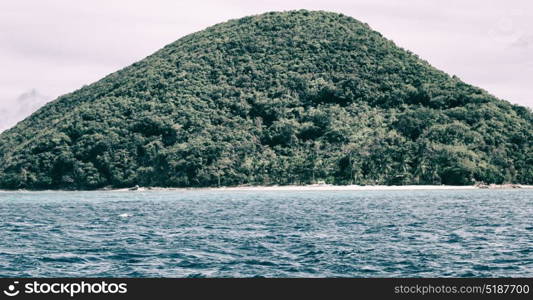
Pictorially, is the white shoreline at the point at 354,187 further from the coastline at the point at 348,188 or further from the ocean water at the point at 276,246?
the ocean water at the point at 276,246

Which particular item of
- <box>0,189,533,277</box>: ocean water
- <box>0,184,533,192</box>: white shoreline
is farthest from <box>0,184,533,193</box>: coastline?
<box>0,189,533,277</box>: ocean water

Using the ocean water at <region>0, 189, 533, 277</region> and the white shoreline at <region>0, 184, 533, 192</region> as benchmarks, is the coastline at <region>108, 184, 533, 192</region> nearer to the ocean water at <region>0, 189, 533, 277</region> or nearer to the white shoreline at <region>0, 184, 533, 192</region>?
the white shoreline at <region>0, 184, 533, 192</region>

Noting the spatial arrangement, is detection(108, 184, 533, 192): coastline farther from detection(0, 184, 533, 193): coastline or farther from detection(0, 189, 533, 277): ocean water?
detection(0, 189, 533, 277): ocean water

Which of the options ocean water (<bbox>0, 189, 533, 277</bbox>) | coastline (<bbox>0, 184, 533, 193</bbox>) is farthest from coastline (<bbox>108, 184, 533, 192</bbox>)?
ocean water (<bbox>0, 189, 533, 277</bbox>)

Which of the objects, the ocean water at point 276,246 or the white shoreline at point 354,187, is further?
the white shoreline at point 354,187

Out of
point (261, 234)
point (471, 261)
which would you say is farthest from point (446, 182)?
point (471, 261)

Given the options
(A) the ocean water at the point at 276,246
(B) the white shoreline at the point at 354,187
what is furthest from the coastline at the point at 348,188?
(A) the ocean water at the point at 276,246

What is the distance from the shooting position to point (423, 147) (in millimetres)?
193625

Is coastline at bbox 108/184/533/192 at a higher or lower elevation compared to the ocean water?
higher

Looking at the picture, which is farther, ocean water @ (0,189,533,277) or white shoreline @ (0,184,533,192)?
white shoreline @ (0,184,533,192)

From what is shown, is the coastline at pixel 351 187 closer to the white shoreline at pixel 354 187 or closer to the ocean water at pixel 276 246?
the white shoreline at pixel 354 187

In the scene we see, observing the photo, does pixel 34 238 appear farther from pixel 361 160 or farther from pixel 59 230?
pixel 361 160

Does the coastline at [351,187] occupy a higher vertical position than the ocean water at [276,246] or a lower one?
higher

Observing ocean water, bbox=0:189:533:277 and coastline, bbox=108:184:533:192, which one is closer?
ocean water, bbox=0:189:533:277
